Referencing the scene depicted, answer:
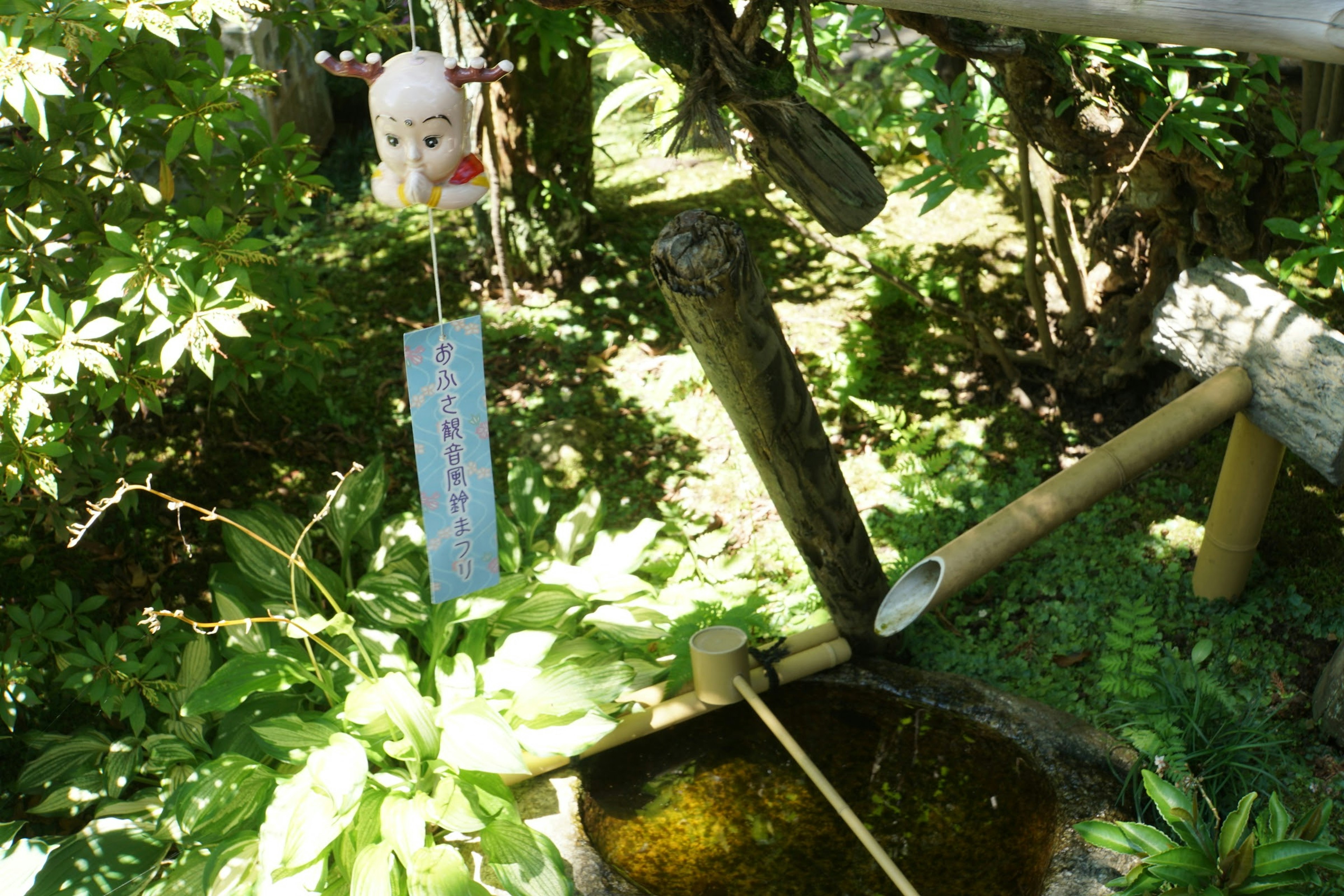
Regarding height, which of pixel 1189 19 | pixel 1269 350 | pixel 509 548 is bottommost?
pixel 509 548

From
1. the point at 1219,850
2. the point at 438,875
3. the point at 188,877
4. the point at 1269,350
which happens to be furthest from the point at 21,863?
the point at 1269,350

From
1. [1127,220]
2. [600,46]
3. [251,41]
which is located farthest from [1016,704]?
[251,41]

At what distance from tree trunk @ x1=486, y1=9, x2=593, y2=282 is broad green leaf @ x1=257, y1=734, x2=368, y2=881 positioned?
10.5 feet

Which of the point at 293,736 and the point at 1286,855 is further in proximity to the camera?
the point at 293,736

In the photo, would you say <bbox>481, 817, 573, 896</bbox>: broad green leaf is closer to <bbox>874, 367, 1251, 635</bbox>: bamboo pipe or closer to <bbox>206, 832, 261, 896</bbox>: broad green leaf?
<bbox>206, 832, 261, 896</bbox>: broad green leaf

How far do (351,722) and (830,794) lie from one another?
49.8 inches

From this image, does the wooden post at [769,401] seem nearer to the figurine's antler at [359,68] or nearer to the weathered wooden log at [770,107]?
the weathered wooden log at [770,107]

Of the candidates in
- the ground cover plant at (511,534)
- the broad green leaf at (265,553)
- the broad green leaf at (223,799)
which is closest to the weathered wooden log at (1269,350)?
the ground cover plant at (511,534)

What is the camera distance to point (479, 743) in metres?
2.53

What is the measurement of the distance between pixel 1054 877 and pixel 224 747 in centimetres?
225

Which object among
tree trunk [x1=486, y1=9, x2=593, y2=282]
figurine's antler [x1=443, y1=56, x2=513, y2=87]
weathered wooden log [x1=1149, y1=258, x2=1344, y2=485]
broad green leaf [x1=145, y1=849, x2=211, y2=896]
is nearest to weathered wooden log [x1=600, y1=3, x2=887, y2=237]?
figurine's antler [x1=443, y1=56, x2=513, y2=87]

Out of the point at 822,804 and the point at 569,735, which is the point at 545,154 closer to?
the point at 569,735

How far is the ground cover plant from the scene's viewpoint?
2621mm

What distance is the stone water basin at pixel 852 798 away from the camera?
107 inches
